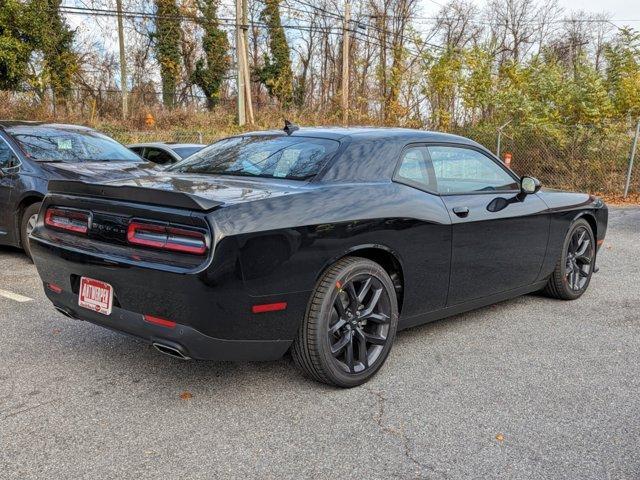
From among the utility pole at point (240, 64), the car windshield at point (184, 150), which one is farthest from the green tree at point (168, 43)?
the car windshield at point (184, 150)

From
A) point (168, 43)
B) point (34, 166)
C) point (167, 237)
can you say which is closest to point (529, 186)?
Result: point (167, 237)

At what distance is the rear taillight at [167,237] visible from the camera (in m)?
2.63

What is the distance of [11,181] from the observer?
6.04 m

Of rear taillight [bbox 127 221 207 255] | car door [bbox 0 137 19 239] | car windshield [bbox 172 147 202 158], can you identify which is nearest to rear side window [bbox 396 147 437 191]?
rear taillight [bbox 127 221 207 255]

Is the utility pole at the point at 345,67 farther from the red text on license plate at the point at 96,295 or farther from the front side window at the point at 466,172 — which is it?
the red text on license plate at the point at 96,295

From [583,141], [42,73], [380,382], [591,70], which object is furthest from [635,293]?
[42,73]

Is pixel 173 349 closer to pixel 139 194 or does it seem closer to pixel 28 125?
pixel 139 194

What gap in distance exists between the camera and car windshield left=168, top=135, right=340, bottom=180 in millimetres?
3443

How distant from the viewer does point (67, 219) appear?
10.6ft

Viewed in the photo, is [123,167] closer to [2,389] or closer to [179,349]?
[2,389]

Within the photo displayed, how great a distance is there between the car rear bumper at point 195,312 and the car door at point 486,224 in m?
1.38

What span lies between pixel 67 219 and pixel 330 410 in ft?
5.85

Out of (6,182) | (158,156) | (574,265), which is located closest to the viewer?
(574,265)

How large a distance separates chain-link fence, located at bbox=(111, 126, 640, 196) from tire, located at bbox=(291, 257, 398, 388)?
471 inches
